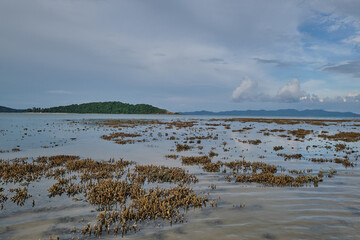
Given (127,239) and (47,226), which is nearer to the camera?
(127,239)

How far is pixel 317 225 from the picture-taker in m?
5.36

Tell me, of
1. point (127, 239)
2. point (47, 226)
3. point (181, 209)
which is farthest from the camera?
point (181, 209)

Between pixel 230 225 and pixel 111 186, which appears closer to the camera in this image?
pixel 230 225

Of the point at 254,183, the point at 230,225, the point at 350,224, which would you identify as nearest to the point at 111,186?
the point at 230,225

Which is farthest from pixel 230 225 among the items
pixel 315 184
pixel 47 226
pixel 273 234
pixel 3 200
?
pixel 3 200

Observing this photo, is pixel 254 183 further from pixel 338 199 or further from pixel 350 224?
pixel 350 224

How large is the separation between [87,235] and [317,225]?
6266 mm

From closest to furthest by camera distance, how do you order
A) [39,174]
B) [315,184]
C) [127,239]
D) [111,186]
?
[127,239], [111,186], [315,184], [39,174]

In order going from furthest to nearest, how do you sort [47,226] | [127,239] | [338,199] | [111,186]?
[111,186] < [338,199] < [47,226] < [127,239]

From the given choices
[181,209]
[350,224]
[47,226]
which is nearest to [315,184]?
[350,224]

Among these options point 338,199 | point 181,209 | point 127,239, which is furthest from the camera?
point 338,199

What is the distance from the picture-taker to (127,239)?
4.70 meters

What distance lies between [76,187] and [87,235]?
151 inches

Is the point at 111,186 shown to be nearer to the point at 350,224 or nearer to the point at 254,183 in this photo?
the point at 254,183
